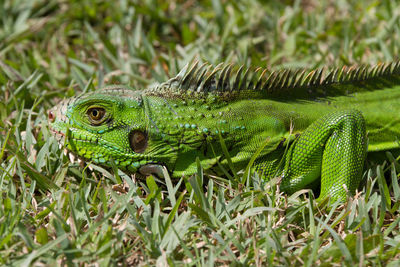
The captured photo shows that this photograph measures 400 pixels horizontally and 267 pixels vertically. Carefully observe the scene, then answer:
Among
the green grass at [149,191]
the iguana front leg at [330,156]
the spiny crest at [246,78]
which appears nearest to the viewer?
the green grass at [149,191]

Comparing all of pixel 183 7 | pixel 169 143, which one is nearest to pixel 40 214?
pixel 169 143

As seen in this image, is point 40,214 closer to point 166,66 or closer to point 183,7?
point 166,66

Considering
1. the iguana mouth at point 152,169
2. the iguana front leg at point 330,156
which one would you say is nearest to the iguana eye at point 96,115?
the iguana mouth at point 152,169

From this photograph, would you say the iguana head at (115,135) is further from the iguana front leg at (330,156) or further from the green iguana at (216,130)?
the iguana front leg at (330,156)

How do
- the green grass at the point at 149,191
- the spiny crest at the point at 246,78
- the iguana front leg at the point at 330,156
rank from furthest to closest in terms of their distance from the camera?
1. the spiny crest at the point at 246,78
2. the iguana front leg at the point at 330,156
3. the green grass at the point at 149,191

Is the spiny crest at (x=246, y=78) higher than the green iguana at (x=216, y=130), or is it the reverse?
the spiny crest at (x=246, y=78)

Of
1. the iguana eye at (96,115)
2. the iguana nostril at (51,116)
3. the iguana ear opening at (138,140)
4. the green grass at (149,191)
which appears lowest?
the green grass at (149,191)

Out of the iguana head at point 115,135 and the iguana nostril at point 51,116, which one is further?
the iguana nostril at point 51,116
